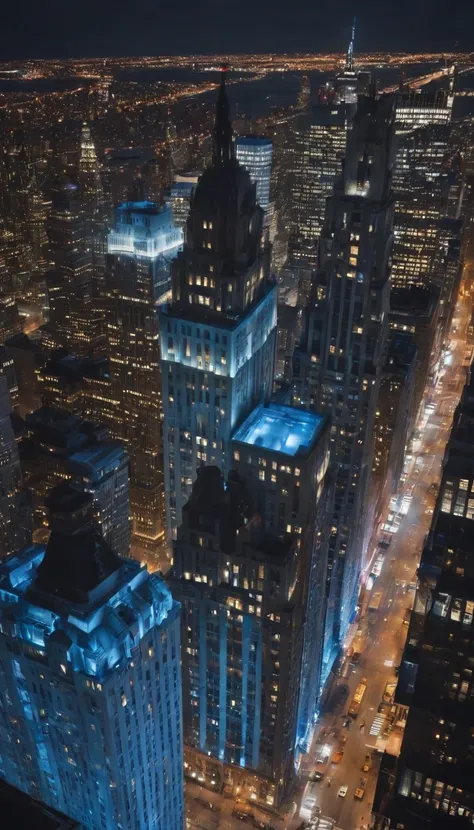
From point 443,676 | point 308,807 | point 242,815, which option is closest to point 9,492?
point 242,815

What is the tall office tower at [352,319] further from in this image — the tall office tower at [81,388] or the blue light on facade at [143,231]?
the tall office tower at [81,388]

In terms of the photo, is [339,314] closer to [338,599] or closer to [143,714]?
[338,599]

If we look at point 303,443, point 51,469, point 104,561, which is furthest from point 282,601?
point 51,469

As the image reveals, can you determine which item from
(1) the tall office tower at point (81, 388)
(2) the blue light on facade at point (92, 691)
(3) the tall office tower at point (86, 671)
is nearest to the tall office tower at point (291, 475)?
(2) the blue light on facade at point (92, 691)

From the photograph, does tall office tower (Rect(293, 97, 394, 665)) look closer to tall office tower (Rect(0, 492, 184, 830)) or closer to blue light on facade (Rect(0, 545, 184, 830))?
tall office tower (Rect(0, 492, 184, 830))

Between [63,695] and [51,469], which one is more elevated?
[63,695]

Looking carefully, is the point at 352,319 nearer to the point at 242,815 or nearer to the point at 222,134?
the point at 222,134
